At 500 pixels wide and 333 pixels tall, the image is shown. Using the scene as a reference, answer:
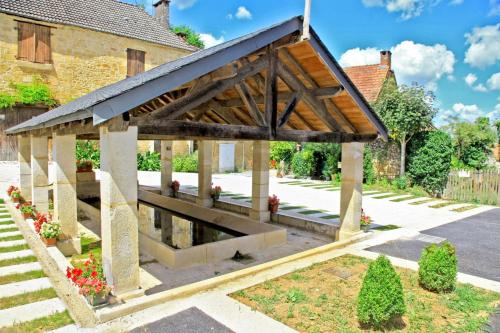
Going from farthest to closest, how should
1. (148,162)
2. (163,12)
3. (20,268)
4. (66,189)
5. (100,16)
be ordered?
(163,12)
(148,162)
(100,16)
(66,189)
(20,268)

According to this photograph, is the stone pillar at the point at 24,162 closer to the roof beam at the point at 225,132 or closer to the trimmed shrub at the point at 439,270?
the roof beam at the point at 225,132

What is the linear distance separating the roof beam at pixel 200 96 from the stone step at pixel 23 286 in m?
3.97

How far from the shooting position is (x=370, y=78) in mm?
29344

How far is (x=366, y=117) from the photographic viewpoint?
28.2 feet

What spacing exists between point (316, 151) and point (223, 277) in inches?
829

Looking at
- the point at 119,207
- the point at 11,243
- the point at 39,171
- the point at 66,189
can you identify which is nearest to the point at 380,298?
the point at 119,207

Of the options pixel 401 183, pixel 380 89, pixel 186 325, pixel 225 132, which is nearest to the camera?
pixel 186 325

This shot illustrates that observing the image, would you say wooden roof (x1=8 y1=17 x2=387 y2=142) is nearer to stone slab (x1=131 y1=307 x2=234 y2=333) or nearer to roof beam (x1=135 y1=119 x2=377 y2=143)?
roof beam (x1=135 y1=119 x2=377 y2=143)

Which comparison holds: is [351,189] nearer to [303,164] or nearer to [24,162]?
[24,162]

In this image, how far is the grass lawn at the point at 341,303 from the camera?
17.0 feet

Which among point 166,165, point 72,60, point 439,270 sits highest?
point 72,60

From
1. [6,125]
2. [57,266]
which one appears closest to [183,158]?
[6,125]

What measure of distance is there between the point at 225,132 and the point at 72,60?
2284 cm

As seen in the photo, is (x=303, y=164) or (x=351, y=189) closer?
(x=351, y=189)
